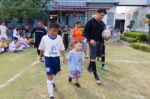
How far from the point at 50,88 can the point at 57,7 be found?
108 feet

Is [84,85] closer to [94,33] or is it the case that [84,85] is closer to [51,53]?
[94,33]

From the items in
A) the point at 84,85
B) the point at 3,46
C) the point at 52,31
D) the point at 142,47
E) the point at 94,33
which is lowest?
the point at 142,47

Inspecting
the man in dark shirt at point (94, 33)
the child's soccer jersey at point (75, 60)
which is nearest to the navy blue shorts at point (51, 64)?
the child's soccer jersey at point (75, 60)

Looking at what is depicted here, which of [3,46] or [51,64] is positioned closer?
[51,64]

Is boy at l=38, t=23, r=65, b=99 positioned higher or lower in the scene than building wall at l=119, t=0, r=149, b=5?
lower

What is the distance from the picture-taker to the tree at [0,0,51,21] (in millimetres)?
30938

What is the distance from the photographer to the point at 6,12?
31.9 meters

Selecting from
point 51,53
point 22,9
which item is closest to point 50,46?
point 51,53

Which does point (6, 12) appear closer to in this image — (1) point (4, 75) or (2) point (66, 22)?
(2) point (66, 22)

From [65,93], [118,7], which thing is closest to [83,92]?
[65,93]

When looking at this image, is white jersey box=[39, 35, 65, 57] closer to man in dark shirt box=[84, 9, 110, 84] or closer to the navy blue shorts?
the navy blue shorts

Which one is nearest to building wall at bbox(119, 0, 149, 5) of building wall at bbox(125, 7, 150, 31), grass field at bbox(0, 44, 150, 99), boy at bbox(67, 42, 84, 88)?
building wall at bbox(125, 7, 150, 31)

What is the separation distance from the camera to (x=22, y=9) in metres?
30.9

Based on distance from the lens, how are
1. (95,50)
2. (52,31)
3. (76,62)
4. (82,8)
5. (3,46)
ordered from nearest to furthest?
(52,31) → (76,62) → (95,50) → (3,46) → (82,8)
